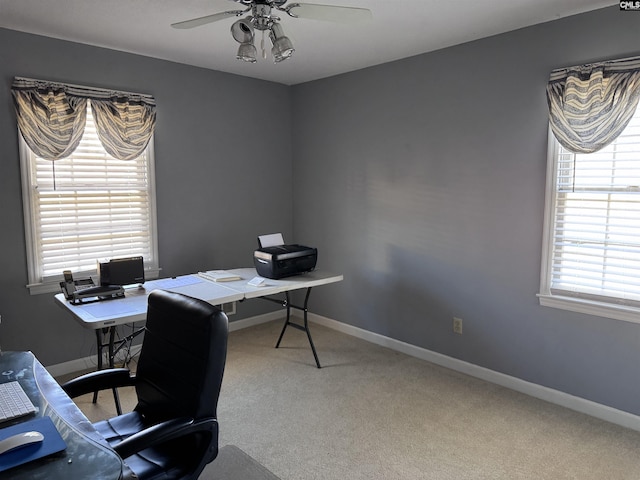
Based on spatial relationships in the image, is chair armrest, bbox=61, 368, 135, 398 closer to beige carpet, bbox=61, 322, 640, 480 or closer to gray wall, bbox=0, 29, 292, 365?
beige carpet, bbox=61, 322, 640, 480

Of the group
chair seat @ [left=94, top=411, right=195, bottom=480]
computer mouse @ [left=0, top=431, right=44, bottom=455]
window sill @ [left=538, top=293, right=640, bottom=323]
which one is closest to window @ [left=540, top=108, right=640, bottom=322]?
window sill @ [left=538, top=293, right=640, bottom=323]

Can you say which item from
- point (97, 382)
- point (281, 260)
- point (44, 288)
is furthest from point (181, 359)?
point (44, 288)

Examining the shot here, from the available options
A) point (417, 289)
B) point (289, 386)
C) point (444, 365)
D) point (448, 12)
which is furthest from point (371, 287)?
point (448, 12)

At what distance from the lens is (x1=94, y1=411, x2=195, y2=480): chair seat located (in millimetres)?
1549

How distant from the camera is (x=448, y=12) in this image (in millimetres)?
2680

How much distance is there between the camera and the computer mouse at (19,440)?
1.18 metres

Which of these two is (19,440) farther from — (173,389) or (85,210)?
(85,210)

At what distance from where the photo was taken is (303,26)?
115 inches

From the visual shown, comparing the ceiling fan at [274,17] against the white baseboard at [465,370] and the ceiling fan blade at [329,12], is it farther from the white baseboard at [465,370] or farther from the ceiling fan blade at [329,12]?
the white baseboard at [465,370]

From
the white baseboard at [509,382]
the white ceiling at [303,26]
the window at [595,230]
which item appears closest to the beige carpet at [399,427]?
the white baseboard at [509,382]

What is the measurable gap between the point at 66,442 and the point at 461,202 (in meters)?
2.88

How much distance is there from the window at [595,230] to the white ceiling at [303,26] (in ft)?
2.78

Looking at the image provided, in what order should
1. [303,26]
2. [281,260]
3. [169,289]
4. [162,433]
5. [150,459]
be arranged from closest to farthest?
[162,433] → [150,459] → [303,26] → [169,289] → [281,260]

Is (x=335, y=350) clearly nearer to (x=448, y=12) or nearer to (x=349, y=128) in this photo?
(x=349, y=128)
